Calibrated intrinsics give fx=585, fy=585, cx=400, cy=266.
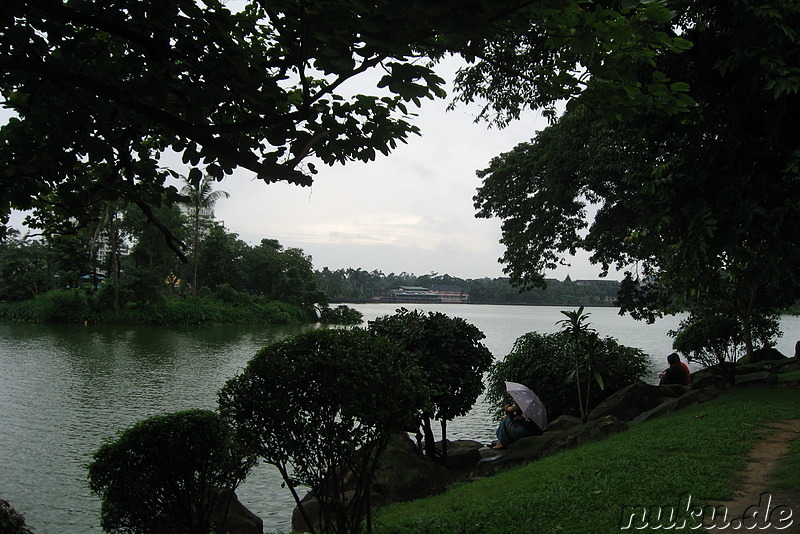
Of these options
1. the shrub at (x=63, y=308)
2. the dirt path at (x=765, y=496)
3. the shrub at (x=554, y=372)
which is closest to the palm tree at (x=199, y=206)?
the shrub at (x=63, y=308)

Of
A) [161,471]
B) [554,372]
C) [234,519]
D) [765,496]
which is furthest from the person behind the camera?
[554,372]

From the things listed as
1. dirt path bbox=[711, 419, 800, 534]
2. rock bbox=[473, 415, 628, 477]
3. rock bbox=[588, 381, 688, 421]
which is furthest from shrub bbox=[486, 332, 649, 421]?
dirt path bbox=[711, 419, 800, 534]

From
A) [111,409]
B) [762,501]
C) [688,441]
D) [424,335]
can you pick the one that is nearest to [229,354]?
[111,409]

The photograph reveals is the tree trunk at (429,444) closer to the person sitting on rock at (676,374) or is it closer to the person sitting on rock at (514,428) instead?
the person sitting on rock at (514,428)

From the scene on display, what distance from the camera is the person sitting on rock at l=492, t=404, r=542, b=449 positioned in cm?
1006

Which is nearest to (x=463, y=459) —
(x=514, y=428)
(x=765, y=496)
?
(x=514, y=428)

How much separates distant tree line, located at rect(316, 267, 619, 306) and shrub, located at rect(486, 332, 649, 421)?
3297 inches

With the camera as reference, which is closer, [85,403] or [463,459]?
[463,459]

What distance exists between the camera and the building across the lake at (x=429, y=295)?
429 feet

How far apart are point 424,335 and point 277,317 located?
4545cm

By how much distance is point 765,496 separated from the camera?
16.2 feet

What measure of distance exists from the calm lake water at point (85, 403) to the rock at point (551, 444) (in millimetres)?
2972

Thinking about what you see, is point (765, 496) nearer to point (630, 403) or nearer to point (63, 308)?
point (630, 403)

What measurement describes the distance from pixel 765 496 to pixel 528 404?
5.41 m
